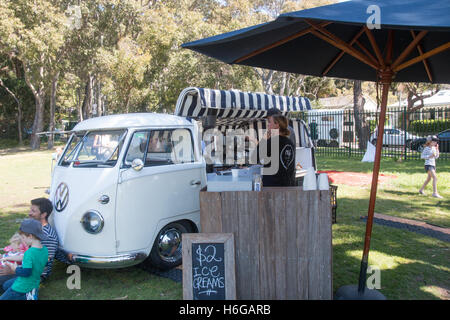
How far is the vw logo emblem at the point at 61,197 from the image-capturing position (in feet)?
15.1

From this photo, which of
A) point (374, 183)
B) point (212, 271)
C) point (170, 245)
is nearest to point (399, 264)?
point (374, 183)

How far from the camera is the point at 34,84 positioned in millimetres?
26969

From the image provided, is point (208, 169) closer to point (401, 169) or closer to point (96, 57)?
point (401, 169)

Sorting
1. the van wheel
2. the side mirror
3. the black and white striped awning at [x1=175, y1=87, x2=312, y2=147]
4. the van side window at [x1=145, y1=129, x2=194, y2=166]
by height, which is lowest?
the van wheel

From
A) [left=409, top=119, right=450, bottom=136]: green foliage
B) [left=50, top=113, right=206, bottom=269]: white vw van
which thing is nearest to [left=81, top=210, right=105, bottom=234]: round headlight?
[left=50, top=113, right=206, bottom=269]: white vw van

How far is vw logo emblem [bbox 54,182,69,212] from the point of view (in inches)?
181

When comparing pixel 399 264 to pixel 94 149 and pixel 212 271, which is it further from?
pixel 94 149

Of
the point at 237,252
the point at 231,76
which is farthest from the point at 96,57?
the point at 237,252

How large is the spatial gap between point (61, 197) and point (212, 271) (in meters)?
2.26

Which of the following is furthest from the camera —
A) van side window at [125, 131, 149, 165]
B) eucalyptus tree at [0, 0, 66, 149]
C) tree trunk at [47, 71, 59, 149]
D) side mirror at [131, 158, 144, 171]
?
tree trunk at [47, 71, 59, 149]

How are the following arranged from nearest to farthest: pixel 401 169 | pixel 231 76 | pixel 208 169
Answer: pixel 208 169
pixel 401 169
pixel 231 76

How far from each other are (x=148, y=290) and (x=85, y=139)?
2.18 metres

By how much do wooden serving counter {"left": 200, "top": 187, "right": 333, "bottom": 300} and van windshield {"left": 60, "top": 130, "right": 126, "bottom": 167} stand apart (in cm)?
166

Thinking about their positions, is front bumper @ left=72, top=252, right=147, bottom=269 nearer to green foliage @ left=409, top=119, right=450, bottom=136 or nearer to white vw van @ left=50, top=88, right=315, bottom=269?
white vw van @ left=50, top=88, right=315, bottom=269
